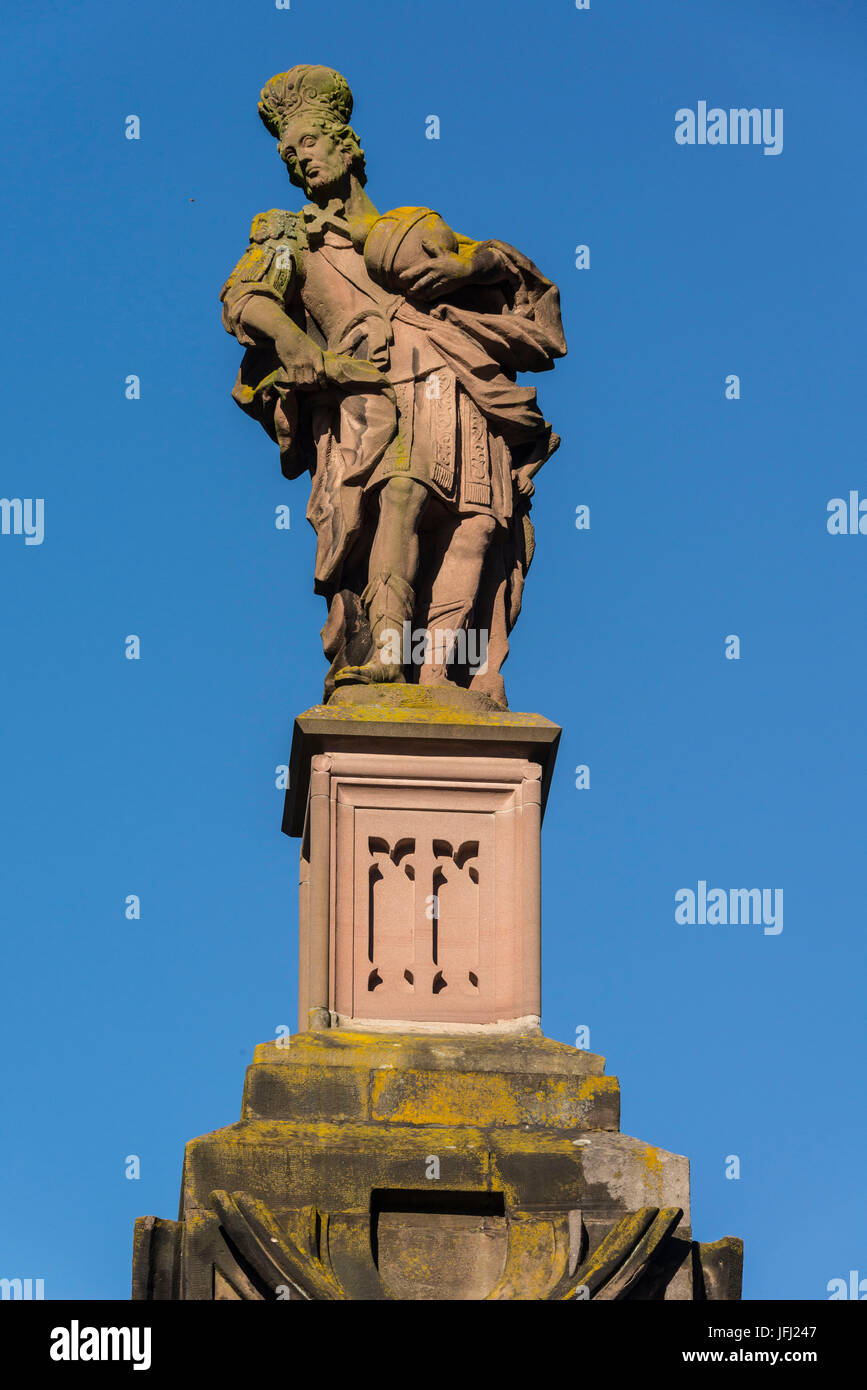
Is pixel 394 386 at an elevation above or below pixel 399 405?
above

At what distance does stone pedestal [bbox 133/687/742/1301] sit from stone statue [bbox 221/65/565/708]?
75cm

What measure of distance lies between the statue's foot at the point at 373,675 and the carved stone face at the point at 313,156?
327cm

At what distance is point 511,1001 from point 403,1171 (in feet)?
4.85

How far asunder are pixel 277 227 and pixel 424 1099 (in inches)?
235

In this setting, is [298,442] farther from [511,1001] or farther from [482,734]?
[511,1001]

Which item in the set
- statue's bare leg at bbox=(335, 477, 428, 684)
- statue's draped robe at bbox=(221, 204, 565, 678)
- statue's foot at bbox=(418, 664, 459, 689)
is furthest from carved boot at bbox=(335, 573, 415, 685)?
statue's draped robe at bbox=(221, 204, 565, 678)

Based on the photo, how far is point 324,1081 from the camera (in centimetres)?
1830

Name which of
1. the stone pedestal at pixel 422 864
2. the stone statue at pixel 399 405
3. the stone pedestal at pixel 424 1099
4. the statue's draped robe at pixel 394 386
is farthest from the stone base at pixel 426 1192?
the statue's draped robe at pixel 394 386

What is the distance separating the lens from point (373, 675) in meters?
20.1

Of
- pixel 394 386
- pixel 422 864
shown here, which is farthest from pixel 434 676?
pixel 394 386

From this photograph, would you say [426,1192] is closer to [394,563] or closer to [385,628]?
[385,628]

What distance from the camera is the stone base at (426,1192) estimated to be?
17578 mm
